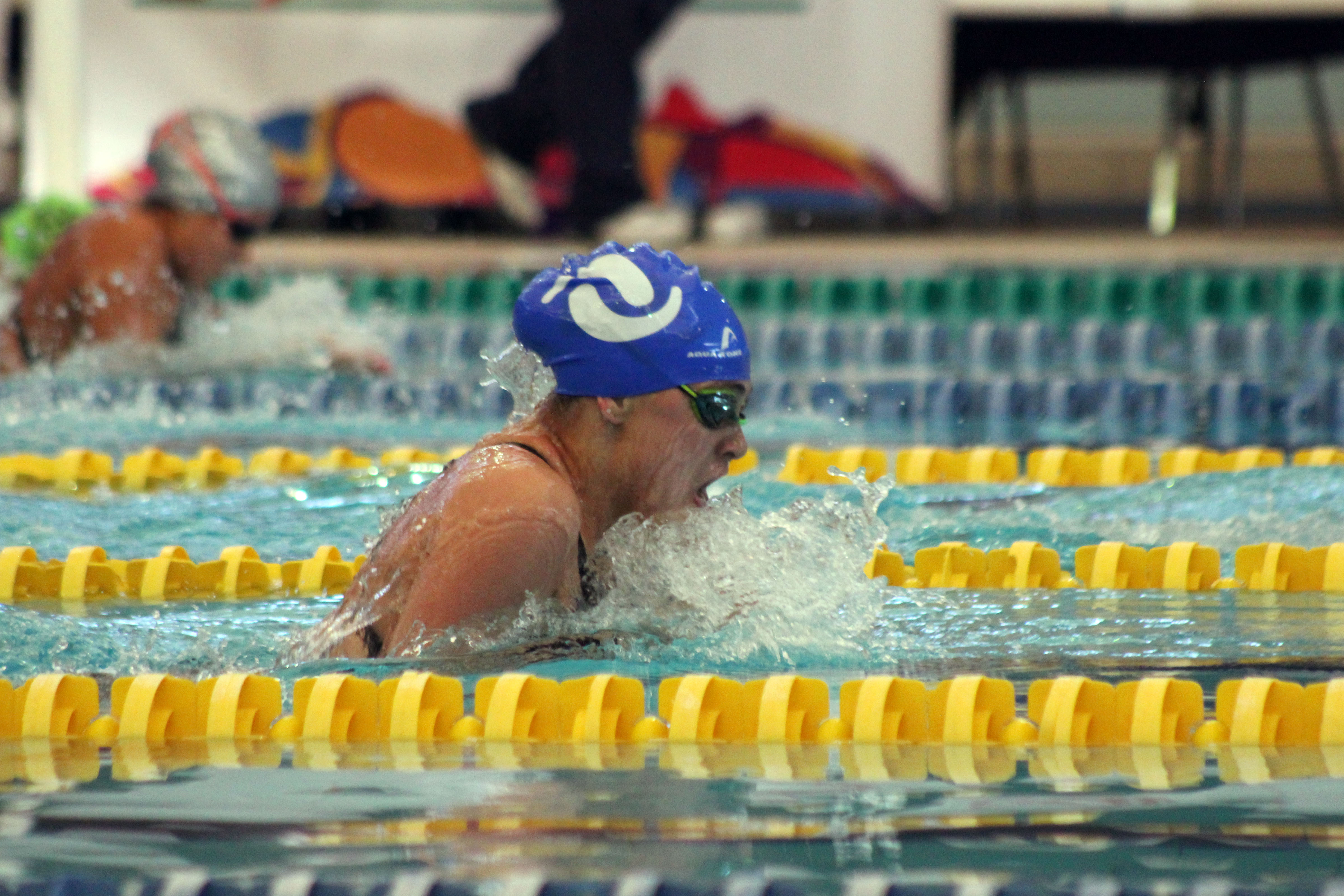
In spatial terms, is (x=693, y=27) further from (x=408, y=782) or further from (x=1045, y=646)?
(x=408, y=782)

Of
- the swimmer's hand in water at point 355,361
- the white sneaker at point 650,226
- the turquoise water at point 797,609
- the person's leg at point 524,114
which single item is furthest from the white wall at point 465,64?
the turquoise water at point 797,609

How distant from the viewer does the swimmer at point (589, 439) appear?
2465 millimetres

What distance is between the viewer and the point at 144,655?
3014 mm

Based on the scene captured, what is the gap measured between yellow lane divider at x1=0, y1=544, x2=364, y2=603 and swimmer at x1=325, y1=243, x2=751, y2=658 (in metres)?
0.96

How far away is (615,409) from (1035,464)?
2.42 metres

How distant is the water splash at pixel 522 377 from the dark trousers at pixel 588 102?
21.0ft

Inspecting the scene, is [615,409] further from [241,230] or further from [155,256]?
[241,230]

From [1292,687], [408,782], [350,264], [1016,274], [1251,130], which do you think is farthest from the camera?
[1251,130]

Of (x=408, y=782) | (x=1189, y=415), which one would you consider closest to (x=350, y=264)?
(x=1189, y=415)

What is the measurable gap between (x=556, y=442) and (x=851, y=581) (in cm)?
72

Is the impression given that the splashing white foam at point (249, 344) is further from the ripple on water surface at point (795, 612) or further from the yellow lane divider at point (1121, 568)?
the yellow lane divider at point (1121, 568)

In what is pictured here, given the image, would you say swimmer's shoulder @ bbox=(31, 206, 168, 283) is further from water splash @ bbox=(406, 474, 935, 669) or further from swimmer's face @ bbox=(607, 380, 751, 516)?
swimmer's face @ bbox=(607, 380, 751, 516)

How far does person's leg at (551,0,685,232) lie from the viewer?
30.3ft

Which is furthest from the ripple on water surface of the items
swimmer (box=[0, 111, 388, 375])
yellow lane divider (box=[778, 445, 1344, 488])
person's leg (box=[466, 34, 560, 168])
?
person's leg (box=[466, 34, 560, 168])
